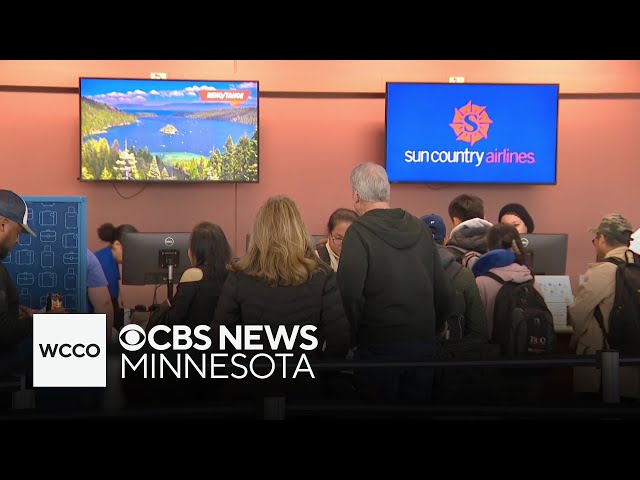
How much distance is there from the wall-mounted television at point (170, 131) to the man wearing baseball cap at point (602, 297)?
3338 mm

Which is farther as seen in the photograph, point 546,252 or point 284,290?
point 546,252

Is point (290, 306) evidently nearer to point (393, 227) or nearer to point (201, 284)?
point (393, 227)

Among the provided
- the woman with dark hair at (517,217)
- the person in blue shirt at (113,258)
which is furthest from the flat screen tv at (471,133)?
the person in blue shirt at (113,258)

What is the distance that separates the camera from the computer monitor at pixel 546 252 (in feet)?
18.2

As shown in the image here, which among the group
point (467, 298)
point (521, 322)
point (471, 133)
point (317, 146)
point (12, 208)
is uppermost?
point (471, 133)

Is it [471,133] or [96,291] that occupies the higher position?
[471,133]

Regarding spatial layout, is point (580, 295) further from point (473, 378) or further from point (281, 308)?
point (281, 308)

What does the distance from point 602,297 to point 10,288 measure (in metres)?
2.95

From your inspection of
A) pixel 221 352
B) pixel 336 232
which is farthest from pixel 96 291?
pixel 221 352

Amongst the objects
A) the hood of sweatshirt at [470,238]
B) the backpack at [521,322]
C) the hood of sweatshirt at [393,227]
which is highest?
the hood of sweatshirt at [393,227]

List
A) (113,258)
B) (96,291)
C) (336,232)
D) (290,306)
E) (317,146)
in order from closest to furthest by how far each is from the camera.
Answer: (290,306) < (96,291) < (336,232) < (113,258) < (317,146)

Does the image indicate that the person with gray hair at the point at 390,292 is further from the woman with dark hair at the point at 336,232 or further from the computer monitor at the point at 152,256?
the computer monitor at the point at 152,256

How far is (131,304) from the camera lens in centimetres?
740

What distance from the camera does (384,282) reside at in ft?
10.7
